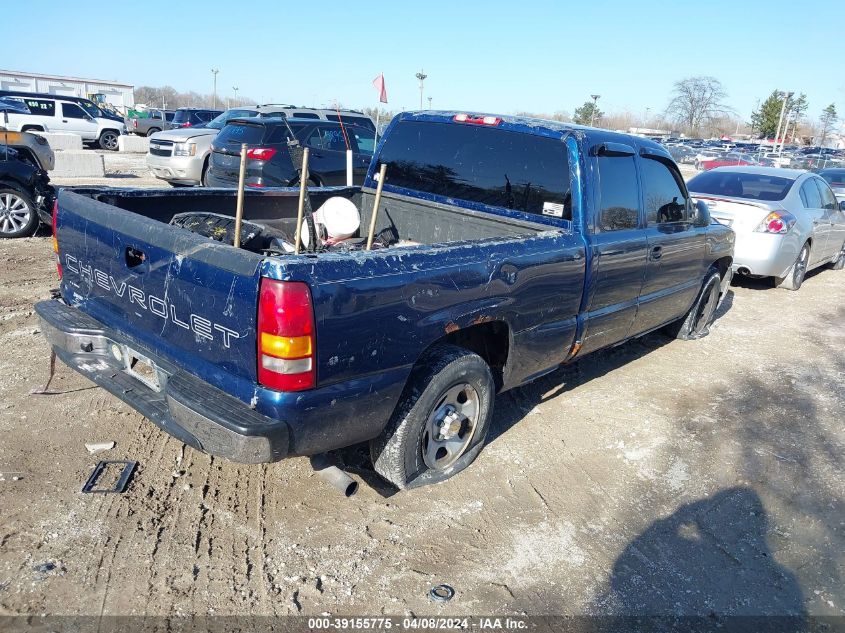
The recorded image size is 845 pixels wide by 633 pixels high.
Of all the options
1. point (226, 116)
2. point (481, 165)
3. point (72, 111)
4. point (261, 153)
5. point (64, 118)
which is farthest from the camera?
point (72, 111)

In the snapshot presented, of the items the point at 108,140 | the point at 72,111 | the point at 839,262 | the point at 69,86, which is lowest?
the point at 839,262

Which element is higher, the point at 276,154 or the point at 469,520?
the point at 276,154

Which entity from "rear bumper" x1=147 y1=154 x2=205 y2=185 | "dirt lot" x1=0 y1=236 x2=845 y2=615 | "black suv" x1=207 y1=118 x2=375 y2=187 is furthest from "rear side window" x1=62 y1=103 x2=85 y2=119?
"dirt lot" x1=0 y1=236 x2=845 y2=615

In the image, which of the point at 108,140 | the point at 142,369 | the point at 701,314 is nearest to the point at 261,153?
the point at 701,314

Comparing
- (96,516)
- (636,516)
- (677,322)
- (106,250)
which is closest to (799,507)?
(636,516)

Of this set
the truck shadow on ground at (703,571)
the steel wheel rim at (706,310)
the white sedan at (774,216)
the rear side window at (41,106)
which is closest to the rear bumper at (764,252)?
the white sedan at (774,216)

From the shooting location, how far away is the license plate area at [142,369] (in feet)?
10.3

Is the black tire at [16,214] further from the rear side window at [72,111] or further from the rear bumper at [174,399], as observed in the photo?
the rear side window at [72,111]

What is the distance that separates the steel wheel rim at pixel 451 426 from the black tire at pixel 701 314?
3353mm

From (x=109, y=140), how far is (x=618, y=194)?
24719 millimetres

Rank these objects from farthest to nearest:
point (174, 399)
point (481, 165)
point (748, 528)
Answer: point (481, 165) < point (748, 528) < point (174, 399)

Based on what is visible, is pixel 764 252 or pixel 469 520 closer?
pixel 469 520

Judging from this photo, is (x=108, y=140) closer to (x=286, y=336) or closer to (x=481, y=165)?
(x=481, y=165)

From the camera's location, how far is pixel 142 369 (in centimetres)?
333
